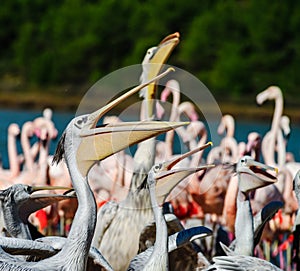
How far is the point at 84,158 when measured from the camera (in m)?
5.54

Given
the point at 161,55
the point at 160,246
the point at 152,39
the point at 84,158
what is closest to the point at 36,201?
the point at 160,246

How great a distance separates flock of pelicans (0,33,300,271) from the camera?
5531 millimetres

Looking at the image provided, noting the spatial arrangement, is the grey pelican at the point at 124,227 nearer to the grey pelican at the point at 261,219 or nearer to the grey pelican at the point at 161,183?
the grey pelican at the point at 261,219

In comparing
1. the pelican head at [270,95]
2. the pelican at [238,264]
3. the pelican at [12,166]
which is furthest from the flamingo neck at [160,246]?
the pelican head at [270,95]

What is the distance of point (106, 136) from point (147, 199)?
2.09 metres

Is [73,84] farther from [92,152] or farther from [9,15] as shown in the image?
[92,152]

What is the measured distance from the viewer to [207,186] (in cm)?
1005

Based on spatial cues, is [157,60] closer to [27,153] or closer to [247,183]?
[247,183]

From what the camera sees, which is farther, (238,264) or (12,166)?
(12,166)

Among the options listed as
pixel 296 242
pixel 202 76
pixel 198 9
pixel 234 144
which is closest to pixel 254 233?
pixel 296 242

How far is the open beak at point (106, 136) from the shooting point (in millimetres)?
5500

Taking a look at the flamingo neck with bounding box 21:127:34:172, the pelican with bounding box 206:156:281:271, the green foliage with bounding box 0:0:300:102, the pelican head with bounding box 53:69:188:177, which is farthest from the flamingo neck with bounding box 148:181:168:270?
the green foliage with bounding box 0:0:300:102

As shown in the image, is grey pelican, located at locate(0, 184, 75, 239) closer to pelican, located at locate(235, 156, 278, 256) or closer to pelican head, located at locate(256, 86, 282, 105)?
pelican, located at locate(235, 156, 278, 256)

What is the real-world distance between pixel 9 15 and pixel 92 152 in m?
42.9
